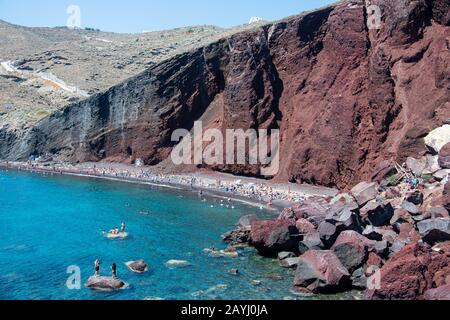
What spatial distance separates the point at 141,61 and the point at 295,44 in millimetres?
101400

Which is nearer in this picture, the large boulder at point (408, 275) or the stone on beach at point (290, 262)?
the large boulder at point (408, 275)

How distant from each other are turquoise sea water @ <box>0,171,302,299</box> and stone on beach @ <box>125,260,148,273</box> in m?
0.59

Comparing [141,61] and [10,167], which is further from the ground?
[141,61]

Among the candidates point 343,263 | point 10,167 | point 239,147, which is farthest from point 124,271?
point 10,167

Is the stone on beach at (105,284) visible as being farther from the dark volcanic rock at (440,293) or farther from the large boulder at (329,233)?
the dark volcanic rock at (440,293)

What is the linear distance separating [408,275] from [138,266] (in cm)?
1972

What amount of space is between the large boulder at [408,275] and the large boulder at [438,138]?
22505 millimetres

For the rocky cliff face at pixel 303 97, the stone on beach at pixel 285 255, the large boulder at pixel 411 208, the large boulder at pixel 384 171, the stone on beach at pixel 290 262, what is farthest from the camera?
the rocky cliff face at pixel 303 97

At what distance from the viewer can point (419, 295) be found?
27250 millimetres

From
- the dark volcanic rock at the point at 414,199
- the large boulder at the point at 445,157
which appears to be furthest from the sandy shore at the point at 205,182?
the dark volcanic rock at the point at 414,199

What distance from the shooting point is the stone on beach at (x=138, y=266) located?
36312 millimetres

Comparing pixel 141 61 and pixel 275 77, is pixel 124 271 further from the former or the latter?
pixel 141 61

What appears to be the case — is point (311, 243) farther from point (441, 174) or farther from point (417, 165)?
point (417, 165)

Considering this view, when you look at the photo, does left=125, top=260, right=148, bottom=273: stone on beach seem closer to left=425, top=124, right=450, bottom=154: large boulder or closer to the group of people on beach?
the group of people on beach
